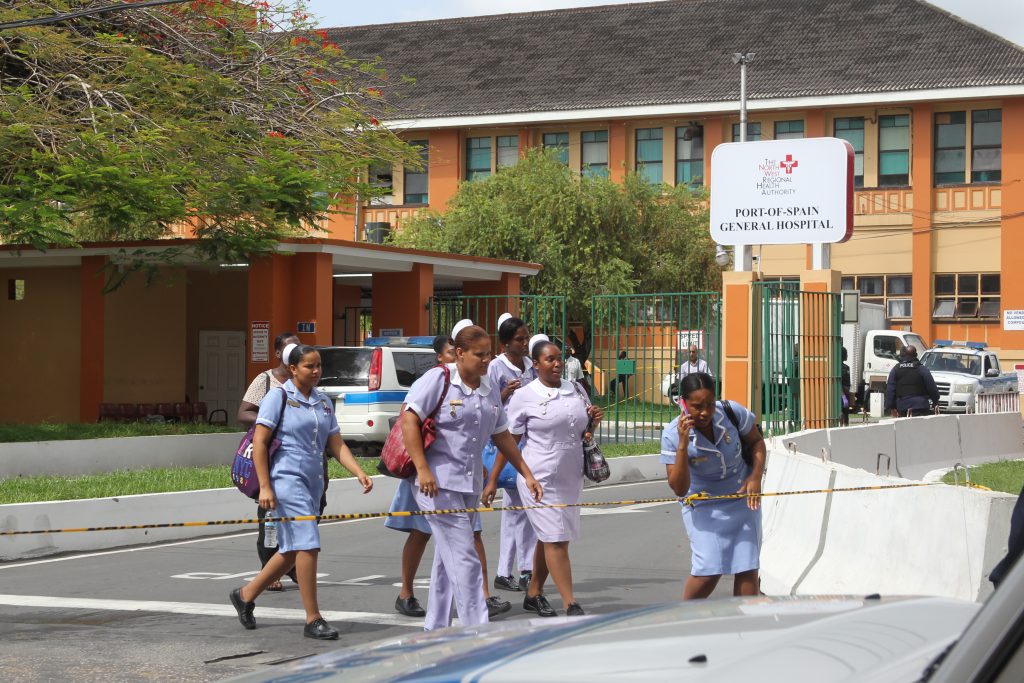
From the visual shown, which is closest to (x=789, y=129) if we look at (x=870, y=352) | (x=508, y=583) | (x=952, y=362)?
(x=870, y=352)

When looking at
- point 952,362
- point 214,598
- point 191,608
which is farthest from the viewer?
point 952,362

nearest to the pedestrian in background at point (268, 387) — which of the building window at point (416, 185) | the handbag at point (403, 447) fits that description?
the handbag at point (403, 447)

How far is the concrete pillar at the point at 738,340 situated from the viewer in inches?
786

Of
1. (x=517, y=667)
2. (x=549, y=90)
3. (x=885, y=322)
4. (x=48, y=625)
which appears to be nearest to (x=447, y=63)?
(x=549, y=90)

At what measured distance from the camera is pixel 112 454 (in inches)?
709

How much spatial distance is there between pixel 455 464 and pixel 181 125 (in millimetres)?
14914

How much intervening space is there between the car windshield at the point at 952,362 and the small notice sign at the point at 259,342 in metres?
18.8

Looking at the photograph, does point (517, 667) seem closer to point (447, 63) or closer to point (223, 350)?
point (223, 350)

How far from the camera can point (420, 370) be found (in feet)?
72.3

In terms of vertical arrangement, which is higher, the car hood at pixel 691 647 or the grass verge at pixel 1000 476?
the car hood at pixel 691 647

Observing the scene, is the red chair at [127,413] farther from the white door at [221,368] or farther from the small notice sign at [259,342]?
the small notice sign at [259,342]

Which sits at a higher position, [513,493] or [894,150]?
[894,150]

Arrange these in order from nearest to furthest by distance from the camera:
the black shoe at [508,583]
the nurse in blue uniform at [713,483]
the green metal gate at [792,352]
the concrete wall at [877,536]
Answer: the nurse in blue uniform at [713,483] → the concrete wall at [877,536] → the black shoe at [508,583] → the green metal gate at [792,352]

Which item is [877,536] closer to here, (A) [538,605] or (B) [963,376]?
(A) [538,605]
